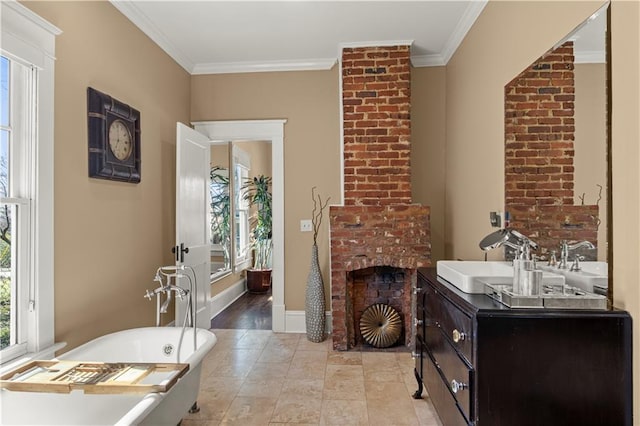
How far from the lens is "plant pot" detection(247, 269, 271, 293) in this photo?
5703mm

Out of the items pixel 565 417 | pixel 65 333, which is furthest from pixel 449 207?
pixel 65 333

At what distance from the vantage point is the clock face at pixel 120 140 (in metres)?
2.62

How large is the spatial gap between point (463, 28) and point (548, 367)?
2763 mm

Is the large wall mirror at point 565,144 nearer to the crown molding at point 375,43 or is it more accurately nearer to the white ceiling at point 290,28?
the white ceiling at point 290,28

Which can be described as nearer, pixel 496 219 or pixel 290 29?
pixel 496 219

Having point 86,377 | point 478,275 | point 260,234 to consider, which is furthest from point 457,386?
point 260,234

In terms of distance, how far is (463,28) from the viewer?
3.07 m

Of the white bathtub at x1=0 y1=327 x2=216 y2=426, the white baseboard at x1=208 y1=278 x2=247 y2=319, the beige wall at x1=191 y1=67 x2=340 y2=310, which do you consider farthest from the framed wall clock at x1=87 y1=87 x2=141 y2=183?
the white baseboard at x1=208 y1=278 x2=247 y2=319

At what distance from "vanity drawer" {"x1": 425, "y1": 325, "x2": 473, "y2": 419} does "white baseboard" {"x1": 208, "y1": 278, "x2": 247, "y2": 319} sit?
3.01 metres

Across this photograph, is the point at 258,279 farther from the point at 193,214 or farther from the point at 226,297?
the point at 193,214

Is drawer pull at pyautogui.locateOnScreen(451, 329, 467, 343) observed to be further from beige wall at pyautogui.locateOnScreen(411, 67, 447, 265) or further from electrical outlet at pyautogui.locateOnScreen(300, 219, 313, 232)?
electrical outlet at pyautogui.locateOnScreen(300, 219, 313, 232)

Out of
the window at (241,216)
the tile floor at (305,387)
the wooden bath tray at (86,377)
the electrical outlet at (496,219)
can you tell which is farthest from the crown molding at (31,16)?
the window at (241,216)

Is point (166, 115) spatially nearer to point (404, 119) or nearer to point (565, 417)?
point (404, 119)

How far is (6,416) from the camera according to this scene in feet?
5.42
